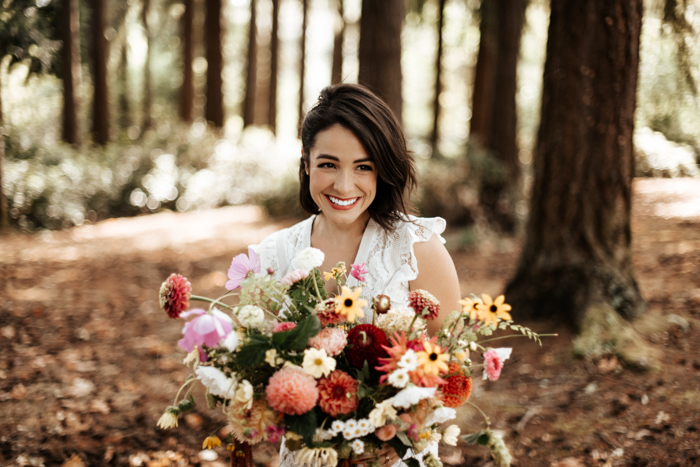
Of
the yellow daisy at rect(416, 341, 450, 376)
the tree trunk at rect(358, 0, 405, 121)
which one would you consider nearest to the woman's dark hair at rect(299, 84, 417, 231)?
the yellow daisy at rect(416, 341, 450, 376)

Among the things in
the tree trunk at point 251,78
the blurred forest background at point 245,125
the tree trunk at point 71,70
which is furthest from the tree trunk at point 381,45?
the tree trunk at point 251,78

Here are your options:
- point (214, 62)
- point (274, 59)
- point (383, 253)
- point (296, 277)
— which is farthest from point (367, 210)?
point (274, 59)

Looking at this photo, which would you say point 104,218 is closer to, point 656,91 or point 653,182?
point 656,91

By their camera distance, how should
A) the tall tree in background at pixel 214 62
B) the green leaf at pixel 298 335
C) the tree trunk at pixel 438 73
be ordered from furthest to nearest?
A: the tree trunk at pixel 438 73 < the tall tree in background at pixel 214 62 < the green leaf at pixel 298 335

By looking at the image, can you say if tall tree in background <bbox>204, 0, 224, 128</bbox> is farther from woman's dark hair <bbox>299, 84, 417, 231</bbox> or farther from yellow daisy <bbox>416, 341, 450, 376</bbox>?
yellow daisy <bbox>416, 341, 450, 376</bbox>

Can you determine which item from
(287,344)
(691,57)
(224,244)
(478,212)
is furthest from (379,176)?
(478,212)

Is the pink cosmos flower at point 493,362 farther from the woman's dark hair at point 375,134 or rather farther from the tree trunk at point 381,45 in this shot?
the tree trunk at point 381,45

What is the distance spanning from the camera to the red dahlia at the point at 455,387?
1567 millimetres

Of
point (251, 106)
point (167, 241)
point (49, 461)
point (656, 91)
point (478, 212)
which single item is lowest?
point (49, 461)

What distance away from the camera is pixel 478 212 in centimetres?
964

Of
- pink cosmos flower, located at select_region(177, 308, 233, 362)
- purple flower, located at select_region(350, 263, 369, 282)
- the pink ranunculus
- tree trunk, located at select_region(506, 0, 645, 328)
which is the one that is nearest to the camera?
pink cosmos flower, located at select_region(177, 308, 233, 362)

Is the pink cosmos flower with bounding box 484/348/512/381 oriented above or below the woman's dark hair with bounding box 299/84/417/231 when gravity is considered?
below

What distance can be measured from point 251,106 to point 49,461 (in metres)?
15.5

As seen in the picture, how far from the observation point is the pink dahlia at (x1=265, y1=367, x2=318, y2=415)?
1372 mm
